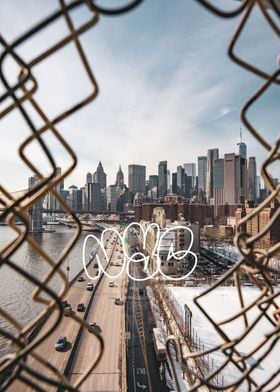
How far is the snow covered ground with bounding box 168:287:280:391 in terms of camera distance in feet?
16.5

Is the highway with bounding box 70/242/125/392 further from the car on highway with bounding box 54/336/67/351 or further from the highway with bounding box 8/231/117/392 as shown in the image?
the car on highway with bounding box 54/336/67/351

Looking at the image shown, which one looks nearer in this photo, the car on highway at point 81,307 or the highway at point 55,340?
the highway at point 55,340

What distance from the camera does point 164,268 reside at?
13.3m

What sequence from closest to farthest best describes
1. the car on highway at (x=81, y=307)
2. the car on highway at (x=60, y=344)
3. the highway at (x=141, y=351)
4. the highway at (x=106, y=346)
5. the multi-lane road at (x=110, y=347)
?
the highway at (x=106, y=346) → the multi-lane road at (x=110, y=347) → the highway at (x=141, y=351) → the car on highway at (x=60, y=344) → the car on highway at (x=81, y=307)

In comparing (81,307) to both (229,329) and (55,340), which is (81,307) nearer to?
(55,340)

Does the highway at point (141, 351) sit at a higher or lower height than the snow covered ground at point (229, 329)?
lower

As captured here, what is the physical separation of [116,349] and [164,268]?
6981 mm

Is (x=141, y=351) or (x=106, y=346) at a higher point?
(x=106, y=346)

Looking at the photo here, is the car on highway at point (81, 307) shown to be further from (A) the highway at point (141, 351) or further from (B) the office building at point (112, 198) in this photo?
(B) the office building at point (112, 198)

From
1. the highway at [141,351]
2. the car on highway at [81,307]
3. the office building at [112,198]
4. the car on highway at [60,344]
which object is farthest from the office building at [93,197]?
the car on highway at [60,344]

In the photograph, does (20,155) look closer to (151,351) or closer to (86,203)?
(151,351)

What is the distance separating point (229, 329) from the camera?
7.10 meters

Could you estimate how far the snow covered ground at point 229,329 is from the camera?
16.5ft

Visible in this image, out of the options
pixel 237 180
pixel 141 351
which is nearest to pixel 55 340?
pixel 141 351
